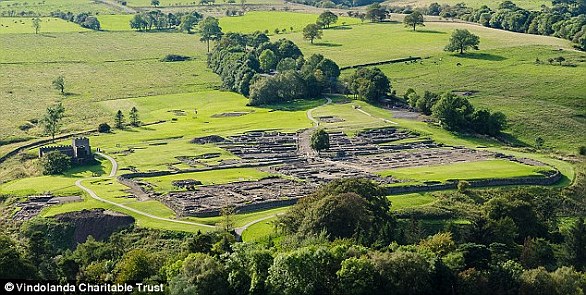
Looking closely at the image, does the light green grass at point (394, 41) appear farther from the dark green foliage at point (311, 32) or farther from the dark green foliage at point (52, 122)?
the dark green foliage at point (52, 122)

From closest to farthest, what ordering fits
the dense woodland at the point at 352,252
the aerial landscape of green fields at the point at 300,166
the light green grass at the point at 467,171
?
the dense woodland at the point at 352,252
the aerial landscape of green fields at the point at 300,166
the light green grass at the point at 467,171

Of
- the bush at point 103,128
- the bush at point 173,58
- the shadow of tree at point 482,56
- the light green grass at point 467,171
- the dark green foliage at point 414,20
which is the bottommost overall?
the bush at point 103,128

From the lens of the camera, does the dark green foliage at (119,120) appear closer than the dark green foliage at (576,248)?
No

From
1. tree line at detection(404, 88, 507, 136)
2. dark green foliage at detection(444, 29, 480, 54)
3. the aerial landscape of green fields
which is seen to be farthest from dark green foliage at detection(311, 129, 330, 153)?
dark green foliage at detection(444, 29, 480, 54)

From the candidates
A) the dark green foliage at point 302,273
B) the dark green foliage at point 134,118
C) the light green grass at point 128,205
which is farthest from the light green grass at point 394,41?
the dark green foliage at point 302,273

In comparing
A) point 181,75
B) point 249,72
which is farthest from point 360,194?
point 181,75

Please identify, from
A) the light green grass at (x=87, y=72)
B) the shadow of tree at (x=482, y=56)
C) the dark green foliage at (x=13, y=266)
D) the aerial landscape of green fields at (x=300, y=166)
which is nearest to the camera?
the dark green foliage at (x=13, y=266)

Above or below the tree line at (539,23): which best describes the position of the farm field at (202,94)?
below

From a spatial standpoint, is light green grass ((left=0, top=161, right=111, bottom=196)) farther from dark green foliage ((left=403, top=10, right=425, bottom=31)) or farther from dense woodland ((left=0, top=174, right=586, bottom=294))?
dark green foliage ((left=403, top=10, right=425, bottom=31))
